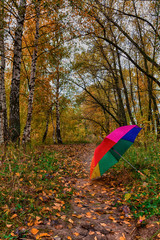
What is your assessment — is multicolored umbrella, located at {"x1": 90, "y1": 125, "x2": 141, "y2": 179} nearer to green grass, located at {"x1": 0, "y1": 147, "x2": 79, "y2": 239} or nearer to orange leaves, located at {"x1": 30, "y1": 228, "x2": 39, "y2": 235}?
green grass, located at {"x1": 0, "y1": 147, "x2": 79, "y2": 239}

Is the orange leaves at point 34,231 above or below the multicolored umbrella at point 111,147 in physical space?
below

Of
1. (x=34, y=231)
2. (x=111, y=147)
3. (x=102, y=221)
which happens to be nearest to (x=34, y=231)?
(x=34, y=231)

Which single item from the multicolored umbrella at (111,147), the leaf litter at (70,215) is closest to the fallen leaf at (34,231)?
the leaf litter at (70,215)

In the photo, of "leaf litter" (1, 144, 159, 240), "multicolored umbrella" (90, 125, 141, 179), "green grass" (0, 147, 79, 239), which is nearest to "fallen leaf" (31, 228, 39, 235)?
"leaf litter" (1, 144, 159, 240)

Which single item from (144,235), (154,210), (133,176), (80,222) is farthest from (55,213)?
(133,176)

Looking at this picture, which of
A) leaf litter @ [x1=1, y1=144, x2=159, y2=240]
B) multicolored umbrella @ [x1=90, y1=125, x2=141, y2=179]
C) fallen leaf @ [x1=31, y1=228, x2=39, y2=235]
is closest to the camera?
fallen leaf @ [x1=31, y1=228, x2=39, y2=235]

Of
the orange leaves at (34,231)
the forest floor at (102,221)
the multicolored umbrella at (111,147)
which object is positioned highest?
the multicolored umbrella at (111,147)

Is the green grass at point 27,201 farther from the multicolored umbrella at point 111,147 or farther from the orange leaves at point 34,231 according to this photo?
the multicolored umbrella at point 111,147

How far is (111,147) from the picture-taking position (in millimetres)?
4109

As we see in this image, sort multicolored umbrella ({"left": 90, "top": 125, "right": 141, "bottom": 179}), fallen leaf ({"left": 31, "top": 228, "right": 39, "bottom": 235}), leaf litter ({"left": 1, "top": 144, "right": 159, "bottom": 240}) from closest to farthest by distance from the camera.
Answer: fallen leaf ({"left": 31, "top": 228, "right": 39, "bottom": 235})
leaf litter ({"left": 1, "top": 144, "right": 159, "bottom": 240})
multicolored umbrella ({"left": 90, "top": 125, "right": 141, "bottom": 179})

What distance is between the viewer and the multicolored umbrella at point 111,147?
4.08 m

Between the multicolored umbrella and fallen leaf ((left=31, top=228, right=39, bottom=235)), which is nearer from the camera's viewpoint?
fallen leaf ((left=31, top=228, right=39, bottom=235))

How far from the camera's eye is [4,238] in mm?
2018

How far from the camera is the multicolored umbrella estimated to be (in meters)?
4.08
